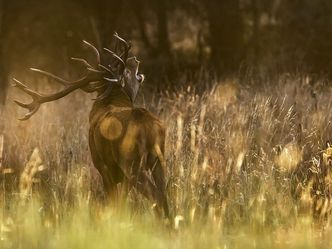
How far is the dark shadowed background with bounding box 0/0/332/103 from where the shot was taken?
49.7 ft

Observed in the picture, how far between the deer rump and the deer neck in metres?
0.46

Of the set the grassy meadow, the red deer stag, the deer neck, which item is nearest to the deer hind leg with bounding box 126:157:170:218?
the red deer stag

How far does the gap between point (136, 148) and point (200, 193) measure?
88 centimetres

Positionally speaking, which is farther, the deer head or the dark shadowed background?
the dark shadowed background

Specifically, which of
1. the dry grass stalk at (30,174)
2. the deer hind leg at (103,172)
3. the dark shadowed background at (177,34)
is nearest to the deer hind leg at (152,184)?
the deer hind leg at (103,172)

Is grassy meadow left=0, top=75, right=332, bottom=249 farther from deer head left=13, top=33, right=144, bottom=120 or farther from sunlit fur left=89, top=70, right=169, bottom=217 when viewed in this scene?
deer head left=13, top=33, right=144, bottom=120

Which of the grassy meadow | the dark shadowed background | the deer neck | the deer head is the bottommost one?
the grassy meadow

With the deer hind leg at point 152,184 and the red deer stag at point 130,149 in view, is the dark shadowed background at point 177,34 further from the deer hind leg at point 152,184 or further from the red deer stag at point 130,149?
the deer hind leg at point 152,184

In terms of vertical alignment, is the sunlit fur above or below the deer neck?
below

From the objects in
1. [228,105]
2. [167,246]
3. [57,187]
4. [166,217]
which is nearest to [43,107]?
[228,105]

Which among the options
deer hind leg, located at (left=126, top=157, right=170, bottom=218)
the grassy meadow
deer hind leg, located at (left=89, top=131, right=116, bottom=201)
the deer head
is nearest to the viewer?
the grassy meadow

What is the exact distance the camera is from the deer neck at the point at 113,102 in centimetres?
701

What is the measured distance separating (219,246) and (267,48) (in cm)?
1140

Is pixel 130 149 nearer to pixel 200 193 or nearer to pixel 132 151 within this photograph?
pixel 132 151
